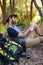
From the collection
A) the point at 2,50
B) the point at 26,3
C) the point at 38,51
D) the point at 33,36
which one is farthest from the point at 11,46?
the point at 26,3

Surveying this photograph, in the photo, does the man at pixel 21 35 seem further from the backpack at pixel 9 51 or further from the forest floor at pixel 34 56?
the backpack at pixel 9 51

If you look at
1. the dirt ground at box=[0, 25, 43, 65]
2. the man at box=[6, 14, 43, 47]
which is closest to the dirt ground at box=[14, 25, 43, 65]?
the dirt ground at box=[0, 25, 43, 65]

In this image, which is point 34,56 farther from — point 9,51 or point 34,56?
point 9,51

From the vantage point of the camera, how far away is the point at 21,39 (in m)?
3.97

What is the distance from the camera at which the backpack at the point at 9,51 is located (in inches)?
128

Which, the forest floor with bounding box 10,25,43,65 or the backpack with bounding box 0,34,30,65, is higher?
the backpack with bounding box 0,34,30,65

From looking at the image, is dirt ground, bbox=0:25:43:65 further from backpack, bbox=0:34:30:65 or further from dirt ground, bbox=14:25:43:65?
backpack, bbox=0:34:30:65

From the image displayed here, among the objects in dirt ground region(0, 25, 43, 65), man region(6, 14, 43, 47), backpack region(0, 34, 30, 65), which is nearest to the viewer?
backpack region(0, 34, 30, 65)

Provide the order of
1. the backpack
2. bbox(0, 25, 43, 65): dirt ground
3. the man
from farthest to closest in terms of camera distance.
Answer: the man < bbox(0, 25, 43, 65): dirt ground < the backpack

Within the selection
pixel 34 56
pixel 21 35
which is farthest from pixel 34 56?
pixel 21 35

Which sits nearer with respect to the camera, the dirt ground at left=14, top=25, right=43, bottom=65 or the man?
the dirt ground at left=14, top=25, right=43, bottom=65

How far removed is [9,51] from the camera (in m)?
3.32

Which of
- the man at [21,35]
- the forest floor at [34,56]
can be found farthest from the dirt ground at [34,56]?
the man at [21,35]

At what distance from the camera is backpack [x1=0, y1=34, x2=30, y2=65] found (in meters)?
3.24
